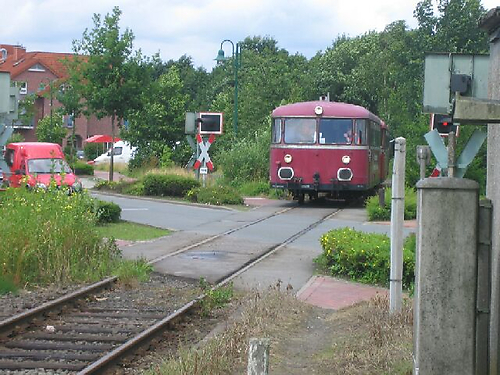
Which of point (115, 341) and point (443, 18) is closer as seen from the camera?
point (115, 341)

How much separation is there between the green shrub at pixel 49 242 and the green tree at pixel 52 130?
44441mm

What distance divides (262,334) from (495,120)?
4525 millimetres

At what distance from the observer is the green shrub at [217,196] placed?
29.3 m

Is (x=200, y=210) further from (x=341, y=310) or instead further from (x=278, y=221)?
(x=341, y=310)

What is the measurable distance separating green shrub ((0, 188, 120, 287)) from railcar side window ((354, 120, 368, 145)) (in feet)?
50.8

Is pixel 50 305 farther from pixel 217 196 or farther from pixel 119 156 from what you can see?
pixel 119 156

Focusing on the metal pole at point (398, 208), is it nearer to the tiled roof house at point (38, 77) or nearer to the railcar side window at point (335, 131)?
the railcar side window at point (335, 131)

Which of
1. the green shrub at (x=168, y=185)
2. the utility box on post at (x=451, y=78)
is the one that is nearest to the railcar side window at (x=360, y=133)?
the green shrub at (x=168, y=185)

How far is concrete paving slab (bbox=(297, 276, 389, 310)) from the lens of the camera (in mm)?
11852

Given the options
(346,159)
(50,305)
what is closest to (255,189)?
(346,159)

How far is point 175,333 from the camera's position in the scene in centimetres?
1003

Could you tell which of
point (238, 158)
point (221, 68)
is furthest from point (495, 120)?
point (221, 68)

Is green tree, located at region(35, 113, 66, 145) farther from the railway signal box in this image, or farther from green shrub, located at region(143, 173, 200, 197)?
the railway signal box

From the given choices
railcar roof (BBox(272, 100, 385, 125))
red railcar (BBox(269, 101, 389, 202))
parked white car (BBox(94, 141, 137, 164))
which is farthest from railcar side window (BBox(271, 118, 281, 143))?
parked white car (BBox(94, 141, 137, 164))
